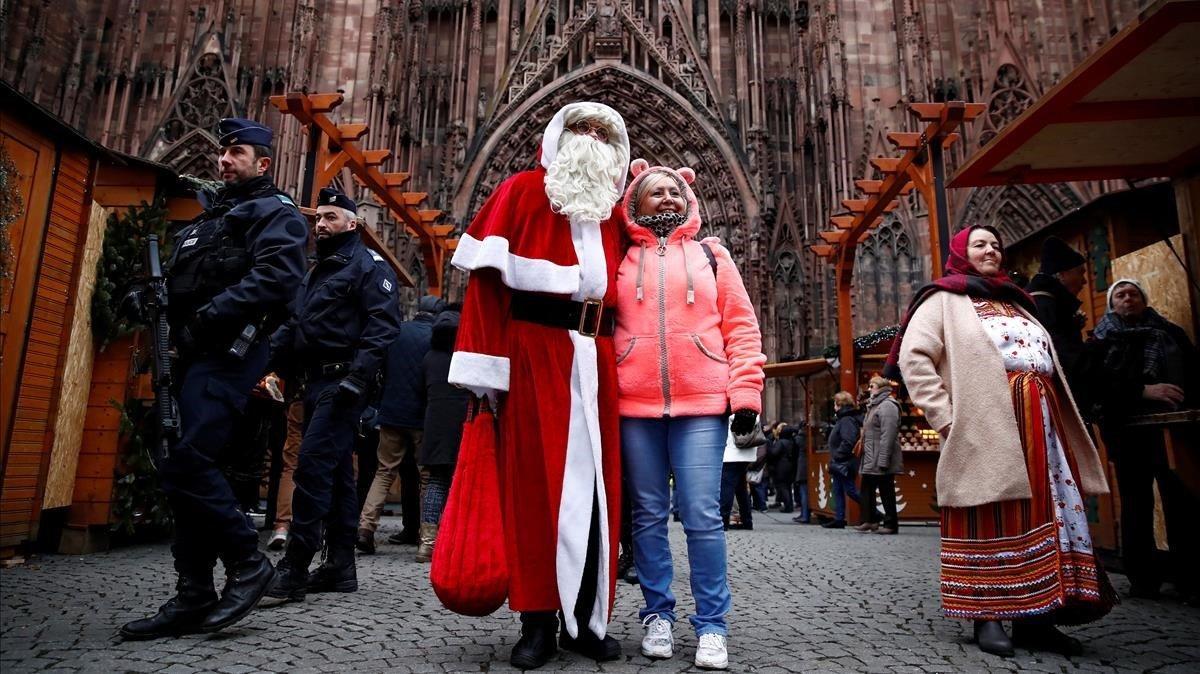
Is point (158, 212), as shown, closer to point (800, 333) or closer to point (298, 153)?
point (298, 153)

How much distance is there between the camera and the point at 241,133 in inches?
132

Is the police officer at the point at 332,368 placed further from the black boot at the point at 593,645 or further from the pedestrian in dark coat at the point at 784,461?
the pedestrian in dark coat at the point at 784,461

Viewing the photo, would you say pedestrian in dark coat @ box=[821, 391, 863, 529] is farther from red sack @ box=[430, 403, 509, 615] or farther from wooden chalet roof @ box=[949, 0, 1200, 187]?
red sack @ box=[430, 403, 509, 615]

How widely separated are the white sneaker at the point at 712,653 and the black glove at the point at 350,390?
2.03 metres

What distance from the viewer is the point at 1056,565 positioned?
2.88 metres

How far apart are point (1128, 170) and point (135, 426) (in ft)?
24.5

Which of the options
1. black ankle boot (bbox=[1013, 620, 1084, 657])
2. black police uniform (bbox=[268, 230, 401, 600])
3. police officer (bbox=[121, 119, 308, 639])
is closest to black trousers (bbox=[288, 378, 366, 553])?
black police uniform (bbox=[268, 230, 401, 600])

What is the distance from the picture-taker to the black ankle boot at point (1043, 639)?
2.92 metres

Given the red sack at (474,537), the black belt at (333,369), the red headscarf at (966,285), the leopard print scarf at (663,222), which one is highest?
the leopard print scarf at (663,222)

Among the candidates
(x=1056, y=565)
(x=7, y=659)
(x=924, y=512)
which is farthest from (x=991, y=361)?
(x=924, y=512)

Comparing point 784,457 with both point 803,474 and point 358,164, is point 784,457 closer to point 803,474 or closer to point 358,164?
point 803,474

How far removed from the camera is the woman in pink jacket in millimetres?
2697

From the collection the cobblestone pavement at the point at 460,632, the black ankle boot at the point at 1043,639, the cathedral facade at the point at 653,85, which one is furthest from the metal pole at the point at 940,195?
the cathedral facade at the point at 653,85

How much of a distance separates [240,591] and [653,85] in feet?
65.2
